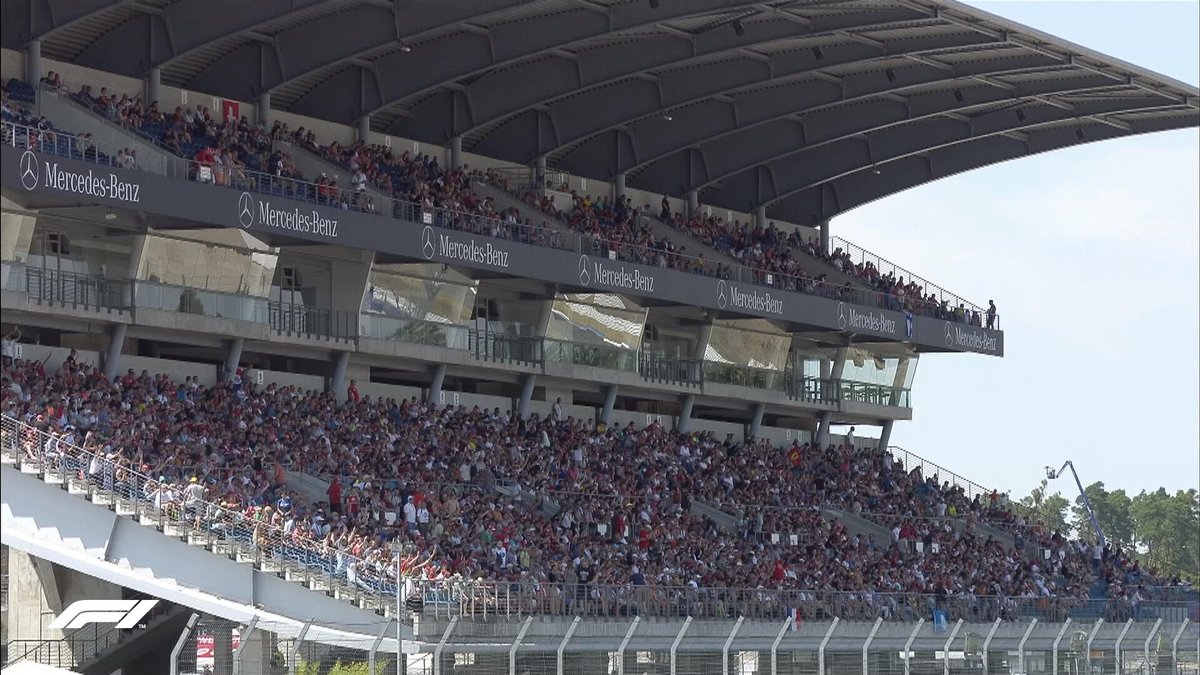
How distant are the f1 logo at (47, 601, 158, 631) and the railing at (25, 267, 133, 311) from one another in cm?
577

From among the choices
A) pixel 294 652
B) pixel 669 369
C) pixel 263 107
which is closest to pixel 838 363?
pixel 669 369

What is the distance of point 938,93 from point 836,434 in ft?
38.0

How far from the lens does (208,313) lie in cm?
4553

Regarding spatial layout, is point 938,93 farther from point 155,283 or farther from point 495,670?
point 495,670

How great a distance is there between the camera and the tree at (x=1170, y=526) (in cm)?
13950

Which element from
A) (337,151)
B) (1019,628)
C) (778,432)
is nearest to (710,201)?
(778,432)

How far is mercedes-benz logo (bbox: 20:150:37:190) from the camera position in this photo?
39000mm

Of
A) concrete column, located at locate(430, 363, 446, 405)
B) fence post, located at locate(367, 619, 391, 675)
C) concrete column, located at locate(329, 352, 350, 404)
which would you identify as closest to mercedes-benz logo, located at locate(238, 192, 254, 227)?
concrete column, located at locate(329, 352, 350, 404)

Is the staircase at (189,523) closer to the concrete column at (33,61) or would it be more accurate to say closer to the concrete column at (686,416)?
the concrete column at (33,61)

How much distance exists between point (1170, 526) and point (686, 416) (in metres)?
92.2

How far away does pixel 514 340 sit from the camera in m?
53.8

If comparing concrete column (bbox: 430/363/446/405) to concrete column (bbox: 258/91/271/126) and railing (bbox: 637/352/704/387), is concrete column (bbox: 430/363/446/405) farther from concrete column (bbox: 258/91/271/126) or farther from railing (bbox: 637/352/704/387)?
railing (bbox: 637/352/704/387)

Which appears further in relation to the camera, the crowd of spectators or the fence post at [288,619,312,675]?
the crowd of spectators

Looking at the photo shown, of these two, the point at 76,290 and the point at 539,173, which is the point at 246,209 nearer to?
the point at 76,290
